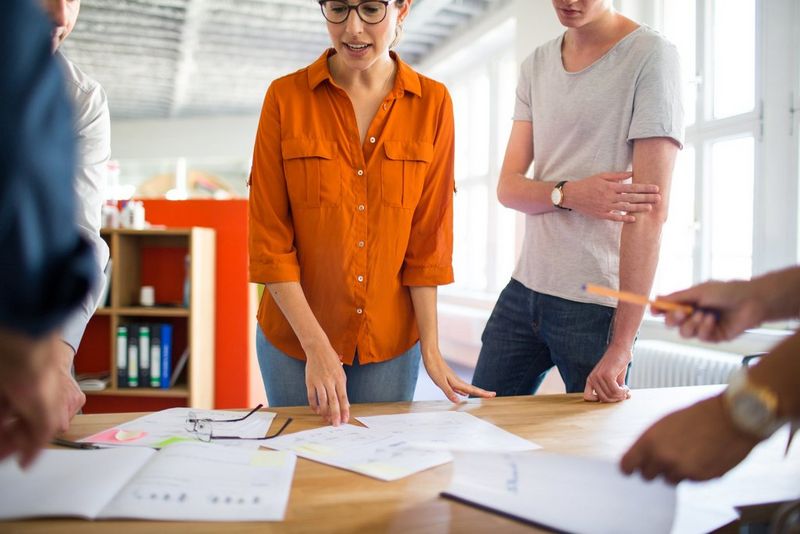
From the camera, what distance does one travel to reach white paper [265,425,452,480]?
100cm

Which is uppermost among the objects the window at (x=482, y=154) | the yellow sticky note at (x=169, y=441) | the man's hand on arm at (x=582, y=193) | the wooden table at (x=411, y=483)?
the window at (x=482, y=154)

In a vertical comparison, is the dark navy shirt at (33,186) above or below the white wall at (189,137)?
below

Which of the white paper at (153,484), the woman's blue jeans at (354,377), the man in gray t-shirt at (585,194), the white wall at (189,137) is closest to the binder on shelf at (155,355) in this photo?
the woman's blue jeans at (354,377)

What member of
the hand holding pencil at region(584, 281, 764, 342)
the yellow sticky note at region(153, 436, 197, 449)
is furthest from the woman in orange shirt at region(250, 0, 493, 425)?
the hand holding pencil at region(584, 281, 764, 342)

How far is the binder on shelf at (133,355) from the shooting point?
3.89 meters

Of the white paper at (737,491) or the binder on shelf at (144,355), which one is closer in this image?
the white paper at (737,491)

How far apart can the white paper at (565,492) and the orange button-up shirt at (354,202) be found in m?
0.74

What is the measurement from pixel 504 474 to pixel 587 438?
1.22ft

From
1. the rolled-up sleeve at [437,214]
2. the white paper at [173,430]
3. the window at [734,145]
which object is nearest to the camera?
the white paper at [173,430]

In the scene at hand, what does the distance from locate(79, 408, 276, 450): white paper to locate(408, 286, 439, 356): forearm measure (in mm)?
430

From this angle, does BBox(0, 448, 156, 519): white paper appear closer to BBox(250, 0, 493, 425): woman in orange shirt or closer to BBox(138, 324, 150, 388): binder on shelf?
BBox(250, 0, 493, 425): woman in orange shirt

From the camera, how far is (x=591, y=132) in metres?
1.68

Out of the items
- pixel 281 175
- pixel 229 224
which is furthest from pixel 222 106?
pixel 281 175

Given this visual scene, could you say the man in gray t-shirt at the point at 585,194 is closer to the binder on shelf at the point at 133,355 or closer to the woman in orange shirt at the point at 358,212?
the woman in orange shirt at the point at 358,212
